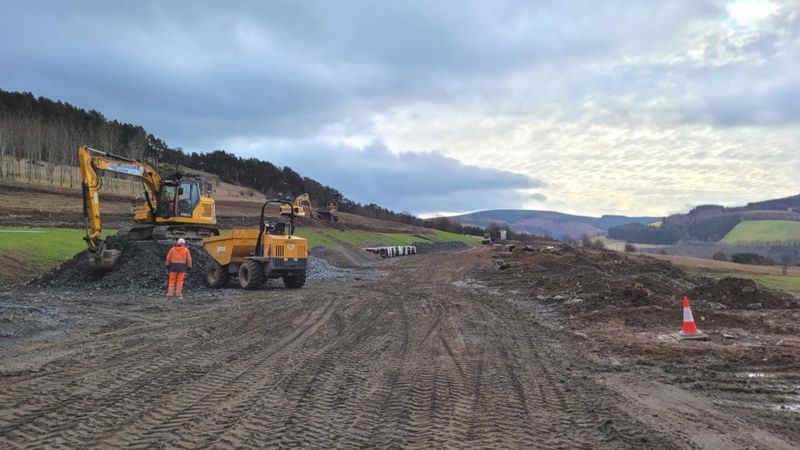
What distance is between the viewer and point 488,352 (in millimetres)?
8578

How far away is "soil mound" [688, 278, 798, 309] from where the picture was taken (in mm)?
13633

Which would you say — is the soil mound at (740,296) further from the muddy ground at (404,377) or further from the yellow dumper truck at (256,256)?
the yellow dumper truck at (256,256)

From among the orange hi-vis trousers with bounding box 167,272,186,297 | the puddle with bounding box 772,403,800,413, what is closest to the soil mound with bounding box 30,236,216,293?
the orange hi-vis trousers with bounding box 167,272,186,297

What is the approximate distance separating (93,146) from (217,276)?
5125 centimetres

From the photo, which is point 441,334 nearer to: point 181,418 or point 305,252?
point 181,418

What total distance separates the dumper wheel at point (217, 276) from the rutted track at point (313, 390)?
24.9 feet

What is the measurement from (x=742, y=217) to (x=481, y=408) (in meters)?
138

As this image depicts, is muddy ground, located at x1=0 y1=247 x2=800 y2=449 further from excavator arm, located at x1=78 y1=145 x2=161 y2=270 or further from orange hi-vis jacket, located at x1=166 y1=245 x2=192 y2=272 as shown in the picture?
excavator arm, located at x1=78 y1=145 x2=161 y2=270

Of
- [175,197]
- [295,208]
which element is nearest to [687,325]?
[175,197]

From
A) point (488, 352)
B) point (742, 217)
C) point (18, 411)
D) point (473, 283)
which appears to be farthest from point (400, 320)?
point (742, 217)

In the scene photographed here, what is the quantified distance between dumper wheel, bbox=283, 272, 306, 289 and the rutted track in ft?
26.5

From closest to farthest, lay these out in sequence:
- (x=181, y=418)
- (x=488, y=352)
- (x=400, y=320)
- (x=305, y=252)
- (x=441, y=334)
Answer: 1. (x=181, y=418)
2. (x=488, y=352)
3. (x=441, y=334)
4. (x=400, y=320)
5. (x=305, y=252)

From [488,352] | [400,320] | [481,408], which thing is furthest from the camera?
[400,320]

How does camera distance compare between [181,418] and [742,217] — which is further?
[742,217]
